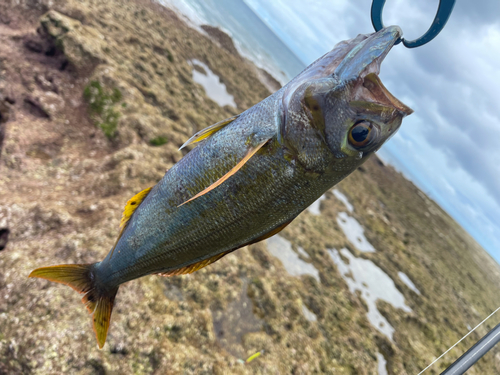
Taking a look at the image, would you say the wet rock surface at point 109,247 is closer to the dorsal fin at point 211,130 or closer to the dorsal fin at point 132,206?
the dorsal fin at point 132,206

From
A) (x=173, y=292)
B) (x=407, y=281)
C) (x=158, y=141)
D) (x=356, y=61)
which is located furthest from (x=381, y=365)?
(x=158, y=141)

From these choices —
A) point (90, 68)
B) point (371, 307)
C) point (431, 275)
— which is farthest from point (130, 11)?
point (431, 275)

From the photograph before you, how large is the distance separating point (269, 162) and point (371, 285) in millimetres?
8806

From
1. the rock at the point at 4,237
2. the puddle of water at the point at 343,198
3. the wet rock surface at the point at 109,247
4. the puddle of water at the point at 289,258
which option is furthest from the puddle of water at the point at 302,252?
the rock at the point at 4,237

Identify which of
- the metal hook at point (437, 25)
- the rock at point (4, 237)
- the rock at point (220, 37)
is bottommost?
the rock at point (4, 237)

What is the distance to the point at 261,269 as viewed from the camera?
19.7 ft

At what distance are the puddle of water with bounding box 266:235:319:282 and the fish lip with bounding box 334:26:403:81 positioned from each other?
618 centimetres

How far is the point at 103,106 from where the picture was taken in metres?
6.26

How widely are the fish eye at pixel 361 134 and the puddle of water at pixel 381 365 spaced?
6.42 m

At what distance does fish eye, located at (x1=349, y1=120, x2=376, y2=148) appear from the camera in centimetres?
129

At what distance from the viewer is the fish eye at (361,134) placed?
1293 millimetres

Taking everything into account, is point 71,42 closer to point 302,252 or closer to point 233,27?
point 302,252

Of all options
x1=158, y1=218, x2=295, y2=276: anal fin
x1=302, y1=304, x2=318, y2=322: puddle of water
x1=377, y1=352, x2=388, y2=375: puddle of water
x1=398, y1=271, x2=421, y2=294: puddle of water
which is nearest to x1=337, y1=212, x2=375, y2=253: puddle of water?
x1=398, y1=271, x2=421, y2=294: puddle of water

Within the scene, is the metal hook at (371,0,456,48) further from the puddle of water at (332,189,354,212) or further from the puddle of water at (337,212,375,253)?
the puddle of water at (332,189,354,212)
